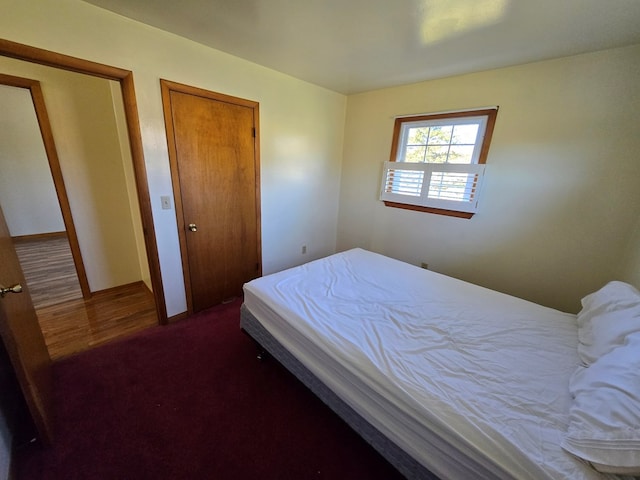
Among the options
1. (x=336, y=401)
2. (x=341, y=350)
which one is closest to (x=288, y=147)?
(x=341, y=350)

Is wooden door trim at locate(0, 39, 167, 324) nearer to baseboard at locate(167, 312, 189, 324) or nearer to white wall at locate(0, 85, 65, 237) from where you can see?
baseboard at locate(167, 312, 189, 324)

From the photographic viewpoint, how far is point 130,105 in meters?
1.72

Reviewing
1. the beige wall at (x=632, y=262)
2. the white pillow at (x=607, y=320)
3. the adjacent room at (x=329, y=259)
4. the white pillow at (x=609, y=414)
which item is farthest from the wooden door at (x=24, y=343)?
the beige wall at (x=632, y=262)

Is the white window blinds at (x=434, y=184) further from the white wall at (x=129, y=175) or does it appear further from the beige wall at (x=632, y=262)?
the white wall at (x=129, y=175)

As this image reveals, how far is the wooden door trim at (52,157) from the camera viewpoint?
2049mm

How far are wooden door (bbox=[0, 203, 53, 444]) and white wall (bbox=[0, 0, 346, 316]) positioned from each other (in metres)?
0.81

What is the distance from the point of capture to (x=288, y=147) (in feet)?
8.96

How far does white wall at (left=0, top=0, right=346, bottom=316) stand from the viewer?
1434mm

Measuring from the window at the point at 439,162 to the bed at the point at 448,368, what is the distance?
1025mm

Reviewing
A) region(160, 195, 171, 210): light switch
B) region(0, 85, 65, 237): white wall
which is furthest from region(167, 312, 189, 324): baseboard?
region(0, 85, 65, 237): white wall

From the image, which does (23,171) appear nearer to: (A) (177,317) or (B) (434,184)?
(A) (177,317)

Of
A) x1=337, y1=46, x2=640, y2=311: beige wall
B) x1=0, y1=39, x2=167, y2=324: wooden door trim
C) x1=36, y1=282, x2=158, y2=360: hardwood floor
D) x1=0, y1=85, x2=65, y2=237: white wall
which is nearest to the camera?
x1=0, y1=39, x2=167, y2=324: wooden door trim

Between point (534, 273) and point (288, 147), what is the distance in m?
2.71

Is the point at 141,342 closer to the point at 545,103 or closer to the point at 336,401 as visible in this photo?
the point at 336,401
